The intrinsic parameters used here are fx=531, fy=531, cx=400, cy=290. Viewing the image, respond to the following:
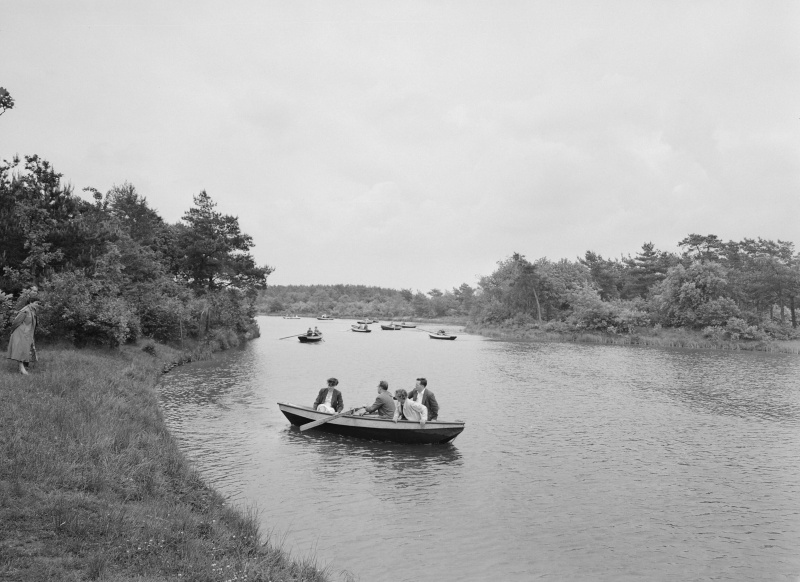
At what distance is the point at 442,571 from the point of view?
30.3ft

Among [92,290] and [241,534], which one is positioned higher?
[92,290]

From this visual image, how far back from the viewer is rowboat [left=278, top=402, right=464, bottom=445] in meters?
16.7

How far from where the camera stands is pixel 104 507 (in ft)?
26.7

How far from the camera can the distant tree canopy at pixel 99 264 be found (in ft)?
79.9

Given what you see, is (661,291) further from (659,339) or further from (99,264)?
(99,264)

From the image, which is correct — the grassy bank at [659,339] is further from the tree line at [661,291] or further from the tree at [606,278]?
the tree at [606,278]

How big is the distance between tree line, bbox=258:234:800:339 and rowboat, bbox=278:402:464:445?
56260 mm

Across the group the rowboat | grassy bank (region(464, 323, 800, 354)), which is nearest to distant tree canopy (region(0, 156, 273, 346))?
the rowboat

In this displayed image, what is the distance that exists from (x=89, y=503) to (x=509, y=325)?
84866 mm

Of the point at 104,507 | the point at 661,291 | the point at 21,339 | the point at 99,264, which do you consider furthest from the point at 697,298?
the point at 104,507

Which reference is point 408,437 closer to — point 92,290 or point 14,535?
point 14,535

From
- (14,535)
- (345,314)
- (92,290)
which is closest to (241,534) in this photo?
(14,535)

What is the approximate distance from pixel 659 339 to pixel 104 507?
66.7m

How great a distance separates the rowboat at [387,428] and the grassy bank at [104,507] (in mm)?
5316
